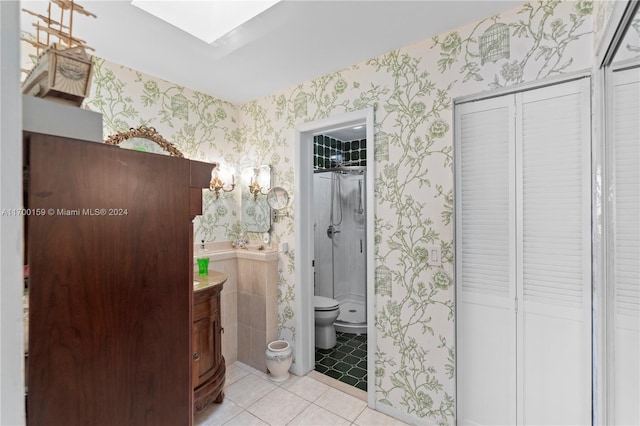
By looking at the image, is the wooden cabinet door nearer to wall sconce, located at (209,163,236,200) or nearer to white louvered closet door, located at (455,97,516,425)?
white louvered closet door, located at (455,97,516,425)

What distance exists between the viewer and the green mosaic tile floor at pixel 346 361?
2545mm

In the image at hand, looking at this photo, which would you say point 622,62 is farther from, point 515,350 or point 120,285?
point 120,285

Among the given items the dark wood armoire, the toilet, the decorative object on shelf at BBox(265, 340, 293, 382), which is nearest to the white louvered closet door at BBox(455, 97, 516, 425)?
the decorative object on shelf at BBox(265, 340, 293, 382)

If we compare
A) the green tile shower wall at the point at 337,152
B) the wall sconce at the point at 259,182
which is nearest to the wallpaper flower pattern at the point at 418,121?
the wall sconce at the point at 259,182

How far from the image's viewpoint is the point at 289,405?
2.17m

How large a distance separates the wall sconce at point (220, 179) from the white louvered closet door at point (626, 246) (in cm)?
270

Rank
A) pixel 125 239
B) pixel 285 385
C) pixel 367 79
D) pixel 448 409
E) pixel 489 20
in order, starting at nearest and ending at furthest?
pixel 125 239 → pixel 489 20 → pixel 448 409 → pixel 367 79 → pixel 285 385

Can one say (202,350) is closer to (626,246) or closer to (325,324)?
(325,324)

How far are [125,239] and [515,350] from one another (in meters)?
2.00

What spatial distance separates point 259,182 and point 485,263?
1.99 m

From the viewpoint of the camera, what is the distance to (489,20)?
1681 millimetres

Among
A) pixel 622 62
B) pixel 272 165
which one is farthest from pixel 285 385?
pixel 622 62

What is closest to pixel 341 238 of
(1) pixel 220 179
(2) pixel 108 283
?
(1) pixel 220 179

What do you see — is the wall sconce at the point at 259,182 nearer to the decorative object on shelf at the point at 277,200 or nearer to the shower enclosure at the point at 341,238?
the decorative object on shelf at the point at 277,200
